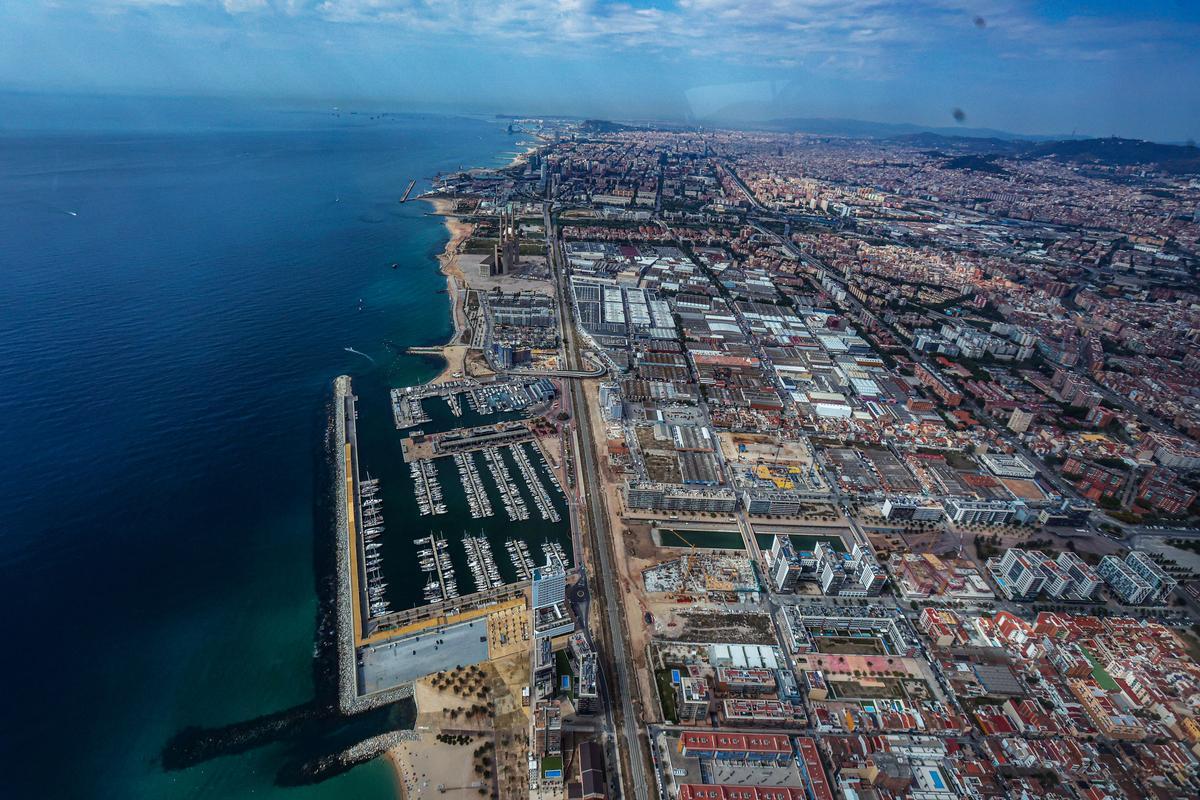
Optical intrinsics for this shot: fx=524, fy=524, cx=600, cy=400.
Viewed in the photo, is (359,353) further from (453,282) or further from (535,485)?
(535,485)

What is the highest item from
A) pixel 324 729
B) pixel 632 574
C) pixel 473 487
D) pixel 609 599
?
pixel 473 487

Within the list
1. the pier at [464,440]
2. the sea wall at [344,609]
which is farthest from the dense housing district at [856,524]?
the sea wall at [344,609]

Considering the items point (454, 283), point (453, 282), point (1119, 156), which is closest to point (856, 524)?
point (454, 283)

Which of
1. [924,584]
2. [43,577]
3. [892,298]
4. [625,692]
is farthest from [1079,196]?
[43,577]

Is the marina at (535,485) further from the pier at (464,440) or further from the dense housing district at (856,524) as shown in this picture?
the dense housing district at (856,524)

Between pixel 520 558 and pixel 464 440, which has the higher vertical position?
pixel 464 440
